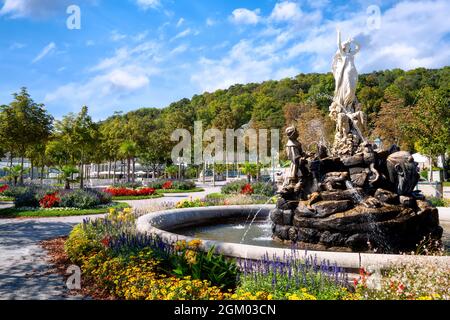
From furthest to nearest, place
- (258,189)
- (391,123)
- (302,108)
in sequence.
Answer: (302,108), (391,123), (258,189)

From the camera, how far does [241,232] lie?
36.9 feet

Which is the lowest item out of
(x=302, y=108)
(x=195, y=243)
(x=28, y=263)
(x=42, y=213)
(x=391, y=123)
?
(x=28, y=263)

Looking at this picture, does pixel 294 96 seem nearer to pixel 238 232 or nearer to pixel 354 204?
pixel 238 232

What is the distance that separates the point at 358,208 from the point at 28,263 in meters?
7.12

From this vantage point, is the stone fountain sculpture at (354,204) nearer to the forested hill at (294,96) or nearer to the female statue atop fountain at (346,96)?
the female statue atop fountain at (346,96)

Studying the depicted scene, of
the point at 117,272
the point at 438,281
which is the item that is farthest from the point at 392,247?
the point at 117,272

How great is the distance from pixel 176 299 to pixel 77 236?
192 inches

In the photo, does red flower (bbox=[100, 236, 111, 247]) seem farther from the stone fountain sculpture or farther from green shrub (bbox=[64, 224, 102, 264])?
the stone fountain sculpture

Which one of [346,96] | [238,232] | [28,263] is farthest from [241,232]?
[28,263]

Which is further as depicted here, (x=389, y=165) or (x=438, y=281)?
(x=389, y=165)

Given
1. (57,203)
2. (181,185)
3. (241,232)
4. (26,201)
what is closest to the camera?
(241,232)

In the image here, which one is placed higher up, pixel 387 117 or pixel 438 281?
pixel 387 117
